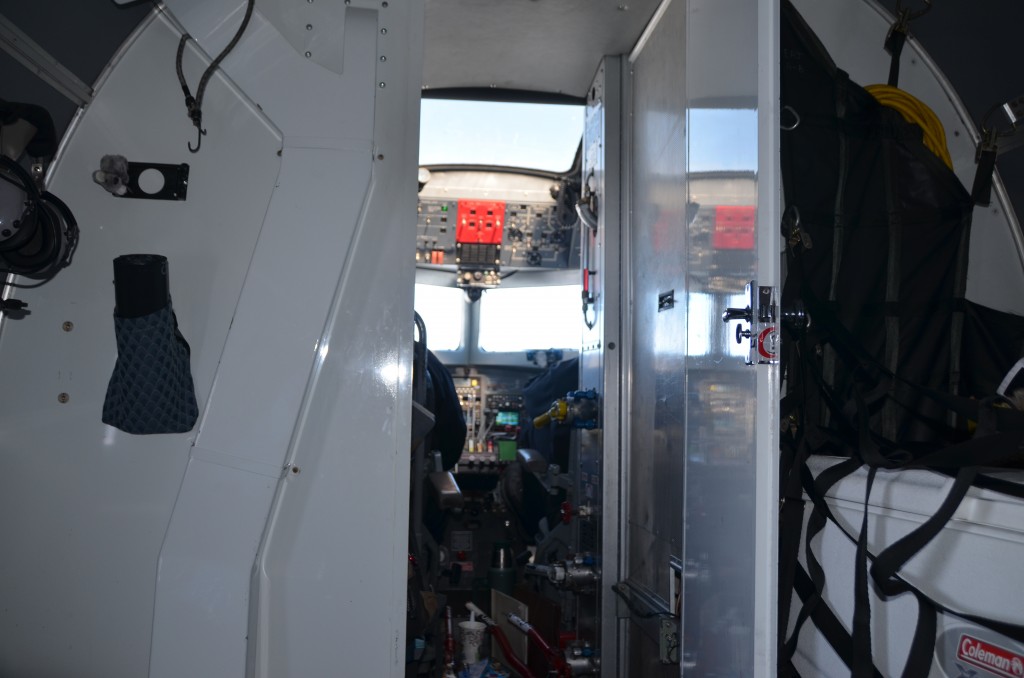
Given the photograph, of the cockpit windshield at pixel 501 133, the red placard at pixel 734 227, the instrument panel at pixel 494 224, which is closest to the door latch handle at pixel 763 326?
the red placard at pixel 734 227

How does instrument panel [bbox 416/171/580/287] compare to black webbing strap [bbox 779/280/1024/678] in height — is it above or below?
above

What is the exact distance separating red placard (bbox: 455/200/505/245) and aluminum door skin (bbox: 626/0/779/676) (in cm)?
278

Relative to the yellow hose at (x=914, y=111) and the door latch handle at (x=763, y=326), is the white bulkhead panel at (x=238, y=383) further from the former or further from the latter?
the yellow hose at (x=914, y=111)

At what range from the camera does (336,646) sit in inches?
95.0

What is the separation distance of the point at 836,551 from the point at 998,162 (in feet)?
5.85

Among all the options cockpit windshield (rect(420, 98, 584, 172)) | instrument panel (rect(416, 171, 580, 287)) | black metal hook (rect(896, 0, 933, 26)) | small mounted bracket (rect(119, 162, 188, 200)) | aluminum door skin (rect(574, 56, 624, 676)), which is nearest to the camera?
small mounted bracket (rect(119, 162, 188, 200))

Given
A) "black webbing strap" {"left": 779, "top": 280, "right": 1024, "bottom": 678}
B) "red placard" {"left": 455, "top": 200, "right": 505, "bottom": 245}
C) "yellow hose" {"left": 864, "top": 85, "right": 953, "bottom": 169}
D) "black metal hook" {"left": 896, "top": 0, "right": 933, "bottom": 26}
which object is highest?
"black metal hook" {"left": 896, "top": 0, "right": 933, "bottom": 26}

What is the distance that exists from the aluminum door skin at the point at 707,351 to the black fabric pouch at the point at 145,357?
1.59 metres

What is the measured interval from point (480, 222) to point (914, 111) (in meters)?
4.03

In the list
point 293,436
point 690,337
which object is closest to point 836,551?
point 690,337

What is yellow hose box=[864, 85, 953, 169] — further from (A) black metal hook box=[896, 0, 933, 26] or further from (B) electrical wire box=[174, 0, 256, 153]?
(B) electrical wire box=[174, 0, 256, 153]

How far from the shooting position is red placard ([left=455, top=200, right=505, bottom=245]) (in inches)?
244

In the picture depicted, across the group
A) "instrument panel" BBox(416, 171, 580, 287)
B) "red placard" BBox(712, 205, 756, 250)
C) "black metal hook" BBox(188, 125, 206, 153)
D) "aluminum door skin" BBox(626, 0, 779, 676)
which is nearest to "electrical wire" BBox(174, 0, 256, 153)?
"black metal hook" BBox(188, 125, 206, 153)

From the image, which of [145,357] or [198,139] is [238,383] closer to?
[145,357]
